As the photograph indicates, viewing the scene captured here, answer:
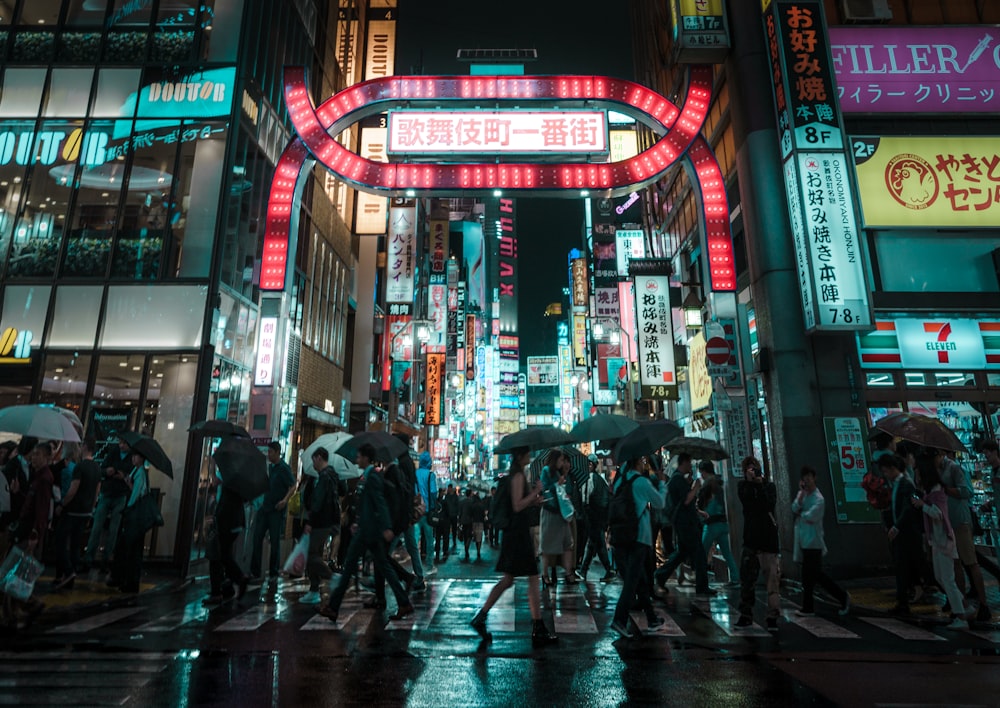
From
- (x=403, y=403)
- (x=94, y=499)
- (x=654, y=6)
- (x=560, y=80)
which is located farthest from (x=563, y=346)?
(x=94, y=499)

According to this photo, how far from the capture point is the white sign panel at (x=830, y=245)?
39.3 feet

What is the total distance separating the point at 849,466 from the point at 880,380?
90.6 inches

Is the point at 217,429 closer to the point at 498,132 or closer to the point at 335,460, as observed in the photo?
the point at 335,460

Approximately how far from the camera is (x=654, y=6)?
25.0 m

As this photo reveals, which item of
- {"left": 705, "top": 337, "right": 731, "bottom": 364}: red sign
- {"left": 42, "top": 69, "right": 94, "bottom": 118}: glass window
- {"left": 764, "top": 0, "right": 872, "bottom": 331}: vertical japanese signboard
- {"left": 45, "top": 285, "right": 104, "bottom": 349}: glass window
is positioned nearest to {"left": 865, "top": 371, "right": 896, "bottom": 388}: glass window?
{"left": 764, "top": 0, "right": 872, "bottom": 331}: vertical japanese signboard

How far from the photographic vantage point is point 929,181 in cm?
1377

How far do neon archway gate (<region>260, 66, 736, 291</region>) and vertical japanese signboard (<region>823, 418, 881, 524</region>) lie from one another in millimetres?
4972

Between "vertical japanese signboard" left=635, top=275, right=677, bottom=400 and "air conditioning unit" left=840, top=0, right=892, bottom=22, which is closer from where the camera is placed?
"air conditioning unit" left=840, top=0, right=892, bottom=22

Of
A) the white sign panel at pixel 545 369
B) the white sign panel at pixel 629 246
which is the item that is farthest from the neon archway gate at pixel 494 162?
the white sign panel at pixel 545 369

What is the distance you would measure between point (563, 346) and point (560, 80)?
247ft

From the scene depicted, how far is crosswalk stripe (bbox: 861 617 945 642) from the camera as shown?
6.68 meters

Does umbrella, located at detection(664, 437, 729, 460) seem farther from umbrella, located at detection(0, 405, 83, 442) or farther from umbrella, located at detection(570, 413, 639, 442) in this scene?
umbrella, located at detection(0, 405, 83, 442)

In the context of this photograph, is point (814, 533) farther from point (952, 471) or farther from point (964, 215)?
→ point (964, 215)

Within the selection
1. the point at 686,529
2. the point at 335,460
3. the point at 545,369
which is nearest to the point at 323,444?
the point at 335,460
